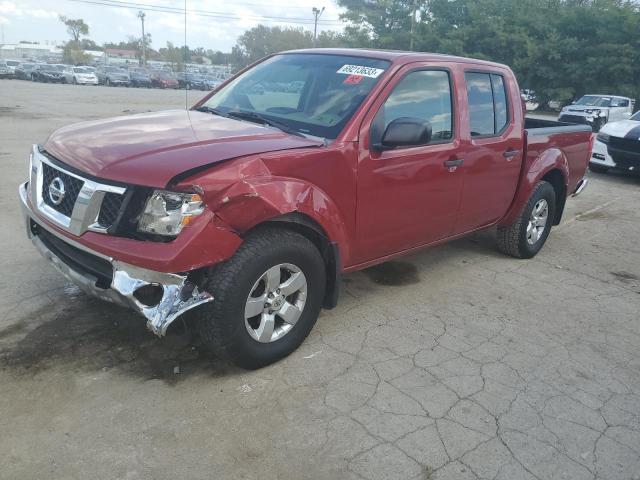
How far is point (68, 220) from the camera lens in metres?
2.90

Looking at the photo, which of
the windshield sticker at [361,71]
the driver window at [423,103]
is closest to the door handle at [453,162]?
the driver window at [423,103]

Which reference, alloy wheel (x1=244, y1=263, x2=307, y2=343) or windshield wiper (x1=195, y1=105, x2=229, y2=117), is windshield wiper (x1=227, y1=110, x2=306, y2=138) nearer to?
windshield wiper (x1=195, y1=105, x2=229, y2=117)

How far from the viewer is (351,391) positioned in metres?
3.06

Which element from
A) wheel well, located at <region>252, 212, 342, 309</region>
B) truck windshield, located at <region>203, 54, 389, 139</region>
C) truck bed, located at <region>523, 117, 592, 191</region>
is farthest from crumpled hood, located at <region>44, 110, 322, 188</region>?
truck bed, located at <region>523, 117, 592, 191</region>

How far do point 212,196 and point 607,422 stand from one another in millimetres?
2446

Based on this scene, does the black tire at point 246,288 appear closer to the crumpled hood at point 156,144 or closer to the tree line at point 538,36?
the crumpled hood at point 156,144

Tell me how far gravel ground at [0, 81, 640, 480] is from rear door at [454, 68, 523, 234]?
0.72 metres

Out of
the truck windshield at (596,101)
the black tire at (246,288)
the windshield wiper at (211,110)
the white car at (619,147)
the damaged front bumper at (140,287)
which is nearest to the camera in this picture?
the damaged front bumper at (140,287)

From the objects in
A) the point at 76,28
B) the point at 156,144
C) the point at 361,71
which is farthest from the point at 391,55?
the point at 76,28

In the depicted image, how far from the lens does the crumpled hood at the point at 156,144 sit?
2.70 metres

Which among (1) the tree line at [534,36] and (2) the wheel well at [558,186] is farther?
(1) the tree line at [534,36]

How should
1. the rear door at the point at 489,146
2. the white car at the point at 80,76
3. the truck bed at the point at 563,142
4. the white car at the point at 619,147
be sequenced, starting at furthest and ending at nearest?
the white car at the point at 80,76 < the white car at the point at 619,147 < the truck bed at the point at 563,142 < the rear door at the point at 489,146

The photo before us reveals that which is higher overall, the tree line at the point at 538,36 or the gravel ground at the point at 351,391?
the tree line at the point at 538,36

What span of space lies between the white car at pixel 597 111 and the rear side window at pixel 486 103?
628 inches
